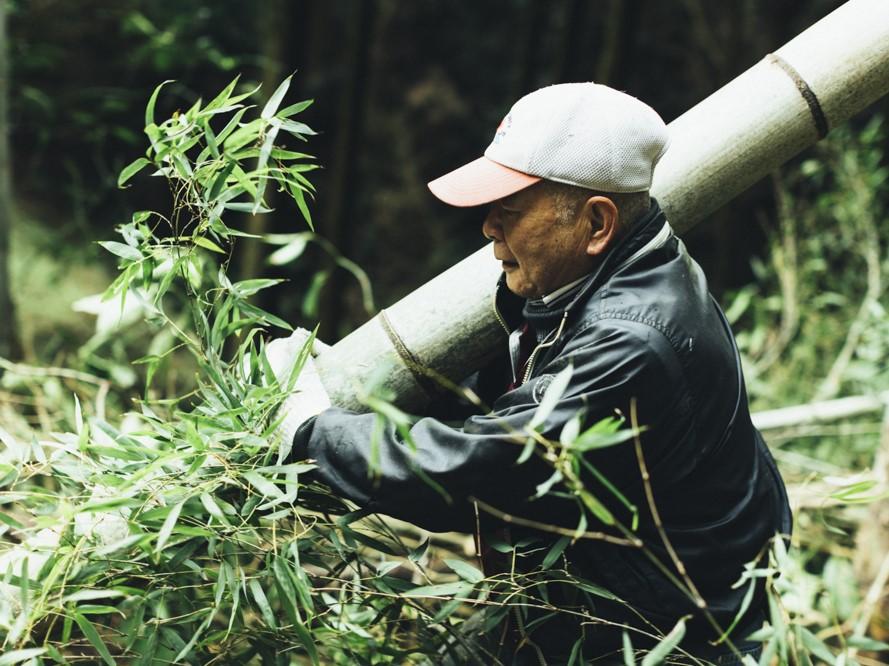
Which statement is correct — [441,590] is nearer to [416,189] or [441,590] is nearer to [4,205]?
[4,205]

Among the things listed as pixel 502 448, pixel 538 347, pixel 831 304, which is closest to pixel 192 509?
pixel 502 448

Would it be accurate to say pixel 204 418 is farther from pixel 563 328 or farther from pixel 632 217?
pixel 632 217

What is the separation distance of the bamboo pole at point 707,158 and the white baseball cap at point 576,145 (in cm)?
28

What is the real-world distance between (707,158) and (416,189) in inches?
336

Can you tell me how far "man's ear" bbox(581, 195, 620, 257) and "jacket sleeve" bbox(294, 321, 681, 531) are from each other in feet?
0.68

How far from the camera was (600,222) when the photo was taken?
180 cm

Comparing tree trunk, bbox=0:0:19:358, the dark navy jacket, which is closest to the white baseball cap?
the dark navy jacket

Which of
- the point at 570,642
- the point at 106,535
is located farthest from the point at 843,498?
the point at 106,535

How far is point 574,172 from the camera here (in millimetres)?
1739

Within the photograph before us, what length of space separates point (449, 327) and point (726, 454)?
0.66 m

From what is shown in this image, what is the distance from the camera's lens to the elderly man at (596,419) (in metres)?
1.64

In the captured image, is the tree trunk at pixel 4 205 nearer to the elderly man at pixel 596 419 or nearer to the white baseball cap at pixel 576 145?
the elderly man at pixel 596 419

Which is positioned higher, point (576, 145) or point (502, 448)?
point (576, 145)

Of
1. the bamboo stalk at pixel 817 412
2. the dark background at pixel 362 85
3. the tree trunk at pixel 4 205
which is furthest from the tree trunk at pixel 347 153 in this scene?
the bamboo stalk at pixel 817 412
